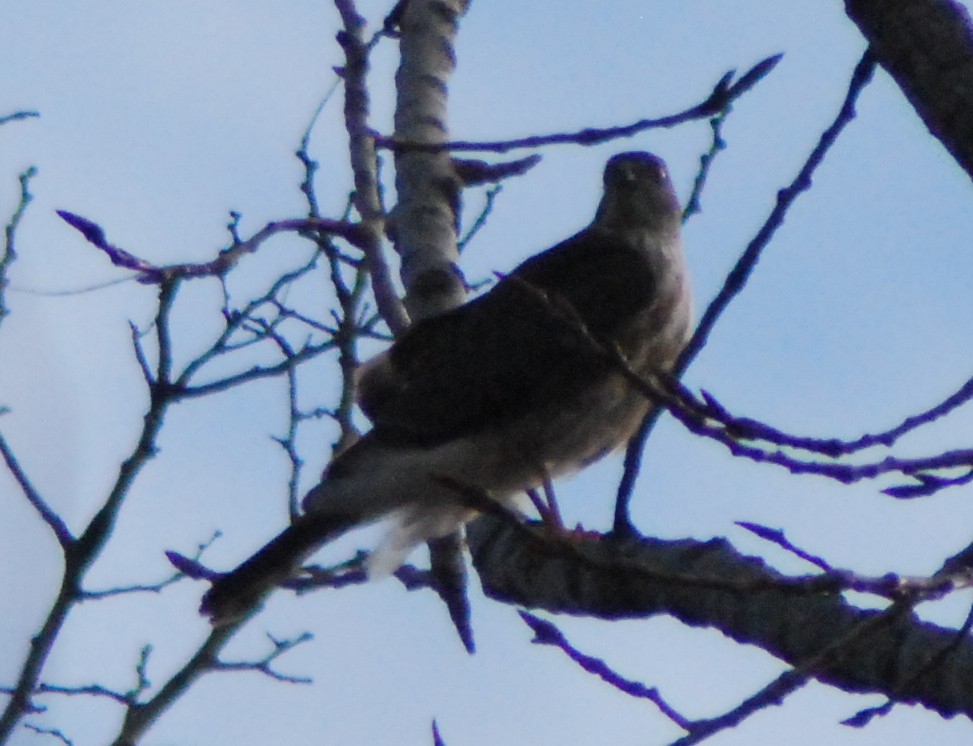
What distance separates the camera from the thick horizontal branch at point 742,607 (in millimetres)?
2367

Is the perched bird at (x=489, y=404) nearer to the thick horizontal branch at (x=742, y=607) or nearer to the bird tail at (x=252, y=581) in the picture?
the bird tail at (x=252, y=581)

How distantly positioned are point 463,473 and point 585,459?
405 mm

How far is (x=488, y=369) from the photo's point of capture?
4.52 meters

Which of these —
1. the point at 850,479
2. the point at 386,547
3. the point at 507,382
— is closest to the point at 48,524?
the point at 386,547

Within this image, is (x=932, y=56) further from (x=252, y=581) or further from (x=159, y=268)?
(x=252, y=581)

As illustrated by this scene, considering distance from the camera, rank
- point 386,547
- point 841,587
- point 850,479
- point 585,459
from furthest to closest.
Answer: point 585,459 < point 386,547 < point 850,479 < point 841,587

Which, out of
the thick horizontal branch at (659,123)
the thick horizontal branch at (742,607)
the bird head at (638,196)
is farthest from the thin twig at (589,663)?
the bird head at (638,196)

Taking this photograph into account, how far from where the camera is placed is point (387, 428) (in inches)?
173

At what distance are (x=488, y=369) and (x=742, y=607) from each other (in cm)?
189

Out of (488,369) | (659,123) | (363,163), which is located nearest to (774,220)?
(659,123)

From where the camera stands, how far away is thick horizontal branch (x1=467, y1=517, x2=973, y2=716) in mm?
2367

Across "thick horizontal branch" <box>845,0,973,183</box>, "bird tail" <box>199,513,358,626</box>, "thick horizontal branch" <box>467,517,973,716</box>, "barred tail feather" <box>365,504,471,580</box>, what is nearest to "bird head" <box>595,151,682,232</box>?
"barred tail feather" <box>365,504,471,580</box>

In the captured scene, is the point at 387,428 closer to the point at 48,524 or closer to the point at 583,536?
the point at 583,536

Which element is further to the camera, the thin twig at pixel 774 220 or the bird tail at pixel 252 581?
the bird tail at pixel 252 581
